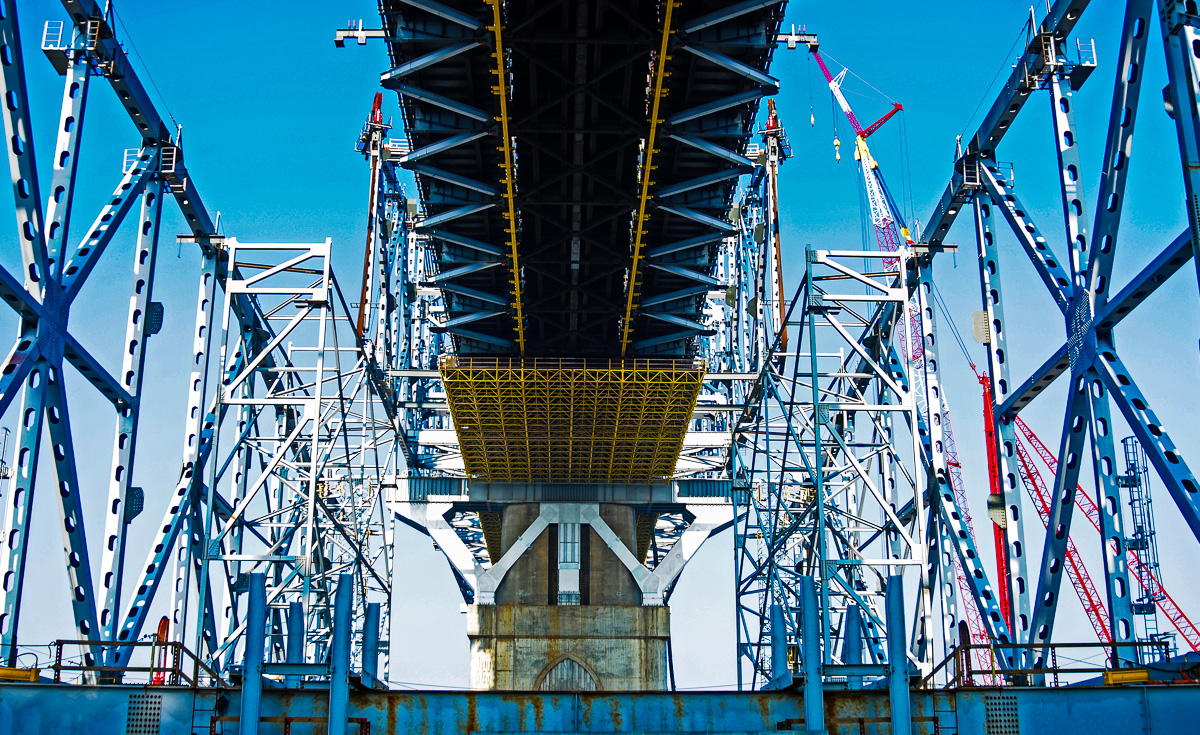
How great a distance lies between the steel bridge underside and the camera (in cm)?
3359

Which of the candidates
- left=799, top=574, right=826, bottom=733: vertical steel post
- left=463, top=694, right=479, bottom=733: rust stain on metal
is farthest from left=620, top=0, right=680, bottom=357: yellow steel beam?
left=463, top=694, right=479, bottom=733: rust stain on metal

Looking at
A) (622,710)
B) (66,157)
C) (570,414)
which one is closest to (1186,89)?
(622,710)

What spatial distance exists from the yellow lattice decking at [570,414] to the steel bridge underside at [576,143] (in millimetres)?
1925

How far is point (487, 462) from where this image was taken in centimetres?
5700

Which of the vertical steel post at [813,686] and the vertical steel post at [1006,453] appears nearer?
the vertical steel post at [813,686]

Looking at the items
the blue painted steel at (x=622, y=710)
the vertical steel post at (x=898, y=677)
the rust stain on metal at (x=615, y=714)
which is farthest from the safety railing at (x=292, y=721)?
the vertical steel post at (x=898, y=677)

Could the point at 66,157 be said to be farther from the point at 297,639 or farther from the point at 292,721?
the point at 292,721

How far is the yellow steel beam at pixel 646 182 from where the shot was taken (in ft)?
103

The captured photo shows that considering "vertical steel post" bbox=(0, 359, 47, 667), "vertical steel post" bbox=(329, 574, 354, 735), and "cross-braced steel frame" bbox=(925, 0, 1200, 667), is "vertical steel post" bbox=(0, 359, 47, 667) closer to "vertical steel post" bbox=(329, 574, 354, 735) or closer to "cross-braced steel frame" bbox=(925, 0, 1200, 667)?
"vertical steel post" bbox=(329, 574, 354, 735)

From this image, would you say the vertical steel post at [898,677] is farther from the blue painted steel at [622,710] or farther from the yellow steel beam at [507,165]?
the yellow steel beam at [507,165]

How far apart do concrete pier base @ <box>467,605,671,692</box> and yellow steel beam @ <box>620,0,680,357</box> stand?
1485 centimetres

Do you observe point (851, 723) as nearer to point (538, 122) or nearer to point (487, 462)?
point (538, 122)

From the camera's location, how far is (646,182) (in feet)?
121

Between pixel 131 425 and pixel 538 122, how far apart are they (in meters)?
14.0
